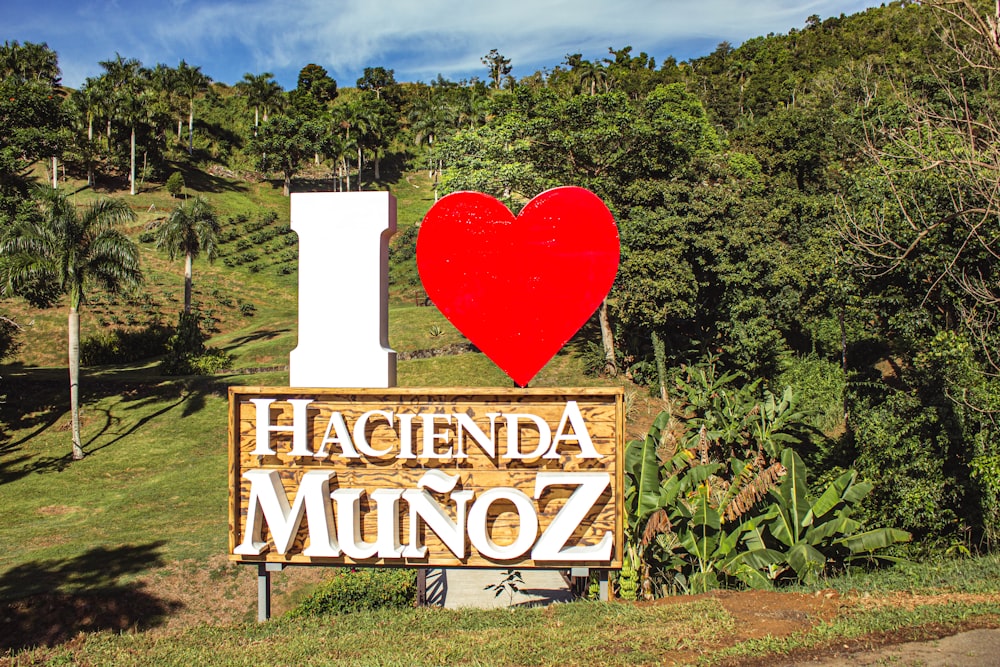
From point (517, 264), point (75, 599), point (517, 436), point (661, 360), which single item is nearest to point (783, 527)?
point (517, 436)

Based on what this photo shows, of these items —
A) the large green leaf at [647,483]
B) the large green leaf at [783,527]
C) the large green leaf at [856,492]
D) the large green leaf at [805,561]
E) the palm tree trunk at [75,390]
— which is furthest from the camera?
the palm tree trunk at [75,390]

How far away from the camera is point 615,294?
1373 inches

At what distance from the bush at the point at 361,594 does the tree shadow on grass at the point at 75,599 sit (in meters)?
3.72

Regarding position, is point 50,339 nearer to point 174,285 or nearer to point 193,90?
point 174,285

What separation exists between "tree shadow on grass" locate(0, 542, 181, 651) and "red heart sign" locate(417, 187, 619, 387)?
10598 mm

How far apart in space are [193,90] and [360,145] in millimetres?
25868

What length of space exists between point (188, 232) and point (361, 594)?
33374mm

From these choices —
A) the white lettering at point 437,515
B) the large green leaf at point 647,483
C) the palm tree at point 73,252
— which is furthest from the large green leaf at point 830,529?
the palm tree at point 73,252

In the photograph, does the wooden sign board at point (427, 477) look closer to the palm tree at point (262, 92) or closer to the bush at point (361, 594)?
the bush at point (361, 594)

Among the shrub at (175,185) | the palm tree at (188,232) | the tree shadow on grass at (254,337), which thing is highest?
the shrub at (175,185)

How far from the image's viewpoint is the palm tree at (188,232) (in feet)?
133

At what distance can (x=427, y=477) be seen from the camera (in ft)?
27.6

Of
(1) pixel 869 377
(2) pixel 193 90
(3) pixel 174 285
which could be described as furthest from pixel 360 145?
(1) pixel 869 377

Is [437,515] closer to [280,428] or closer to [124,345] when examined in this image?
[280,428]
